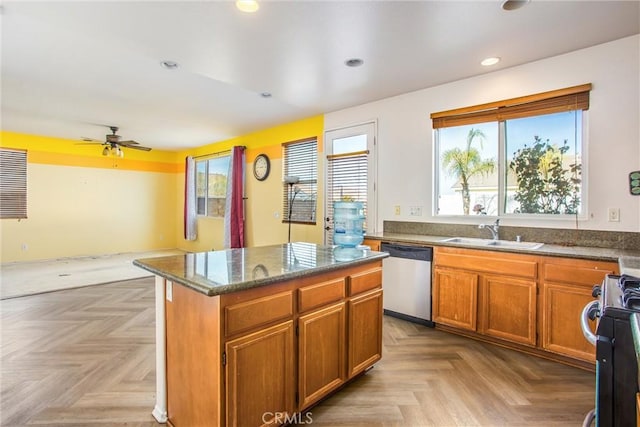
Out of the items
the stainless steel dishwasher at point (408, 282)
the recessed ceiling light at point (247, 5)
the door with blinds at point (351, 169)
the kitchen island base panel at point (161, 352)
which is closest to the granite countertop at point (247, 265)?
the kitchen island base panel at point (161, 352)

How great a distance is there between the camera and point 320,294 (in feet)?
6.12

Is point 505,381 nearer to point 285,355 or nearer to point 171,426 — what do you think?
point 285,355

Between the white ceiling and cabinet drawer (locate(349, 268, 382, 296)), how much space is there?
174 cm

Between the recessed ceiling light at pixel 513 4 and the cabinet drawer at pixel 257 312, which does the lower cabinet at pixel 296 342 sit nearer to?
the cabinet drawer at pixel 257 312

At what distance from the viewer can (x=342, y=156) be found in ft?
14.6

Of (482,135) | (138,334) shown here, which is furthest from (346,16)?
(138,334)

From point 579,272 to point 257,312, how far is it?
2322 millimetres

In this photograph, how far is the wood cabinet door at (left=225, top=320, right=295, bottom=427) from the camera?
4.79 feet

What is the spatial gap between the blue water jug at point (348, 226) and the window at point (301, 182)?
2.13 meters

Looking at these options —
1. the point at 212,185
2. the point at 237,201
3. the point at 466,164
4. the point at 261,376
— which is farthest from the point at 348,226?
the point at 212,185

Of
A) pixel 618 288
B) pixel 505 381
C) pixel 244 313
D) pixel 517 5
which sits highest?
pixel 517 5

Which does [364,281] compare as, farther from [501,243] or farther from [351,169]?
[351,169]

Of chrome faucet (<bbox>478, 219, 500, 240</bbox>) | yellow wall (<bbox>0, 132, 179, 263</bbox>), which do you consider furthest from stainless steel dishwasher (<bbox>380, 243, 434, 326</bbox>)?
yellow wall (<bbox>0, 132, 179, 263</bbox>)

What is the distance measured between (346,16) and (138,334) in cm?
321
